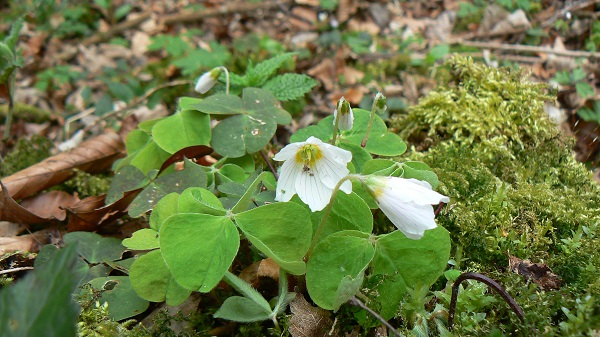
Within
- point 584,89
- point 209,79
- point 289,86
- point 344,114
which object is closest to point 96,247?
point 209,79

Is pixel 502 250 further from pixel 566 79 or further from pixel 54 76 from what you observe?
pixel 54 76

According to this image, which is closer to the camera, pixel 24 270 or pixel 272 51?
pixel 24 270

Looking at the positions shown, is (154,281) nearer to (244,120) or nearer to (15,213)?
(244,120)

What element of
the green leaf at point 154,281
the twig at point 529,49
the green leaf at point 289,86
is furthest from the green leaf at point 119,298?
the twig at point 529,49

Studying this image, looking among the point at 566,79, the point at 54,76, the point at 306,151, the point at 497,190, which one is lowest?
the point at 54,76

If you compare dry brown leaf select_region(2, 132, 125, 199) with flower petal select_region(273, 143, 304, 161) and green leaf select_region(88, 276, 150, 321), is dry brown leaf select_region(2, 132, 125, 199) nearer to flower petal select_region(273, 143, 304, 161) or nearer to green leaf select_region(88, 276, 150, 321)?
green leaf select_region(88, 276, 150, 321)

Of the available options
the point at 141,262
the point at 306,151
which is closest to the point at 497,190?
the point at 306,151

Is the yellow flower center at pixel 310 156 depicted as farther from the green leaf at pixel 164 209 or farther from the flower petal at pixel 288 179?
the green leaf at pixel 164 209
